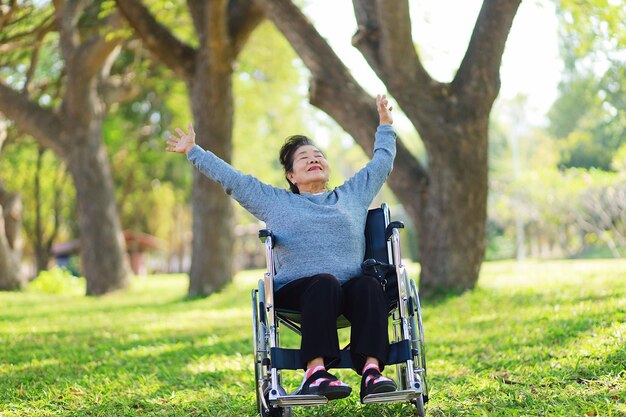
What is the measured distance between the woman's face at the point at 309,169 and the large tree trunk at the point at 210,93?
7932mm

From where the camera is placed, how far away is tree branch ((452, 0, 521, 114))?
24.8 ft

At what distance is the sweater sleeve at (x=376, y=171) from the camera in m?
3.92

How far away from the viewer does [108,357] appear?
592cm

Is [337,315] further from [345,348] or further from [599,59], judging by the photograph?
[599,59]

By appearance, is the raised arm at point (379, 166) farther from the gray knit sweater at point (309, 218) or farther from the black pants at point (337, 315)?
the black pants at point (337, 315)

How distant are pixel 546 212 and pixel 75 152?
13402 mm

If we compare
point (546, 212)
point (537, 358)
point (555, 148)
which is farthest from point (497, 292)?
point (555, 148)

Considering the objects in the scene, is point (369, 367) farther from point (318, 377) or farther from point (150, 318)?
point (150, 318)

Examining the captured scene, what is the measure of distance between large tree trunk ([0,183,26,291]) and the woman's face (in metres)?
13.2

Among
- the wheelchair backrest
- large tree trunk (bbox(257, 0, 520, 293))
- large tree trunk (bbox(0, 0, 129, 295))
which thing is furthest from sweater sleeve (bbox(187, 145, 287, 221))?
large tree trunk (bbox(0, 0, 129, 295))

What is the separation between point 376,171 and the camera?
399 cm

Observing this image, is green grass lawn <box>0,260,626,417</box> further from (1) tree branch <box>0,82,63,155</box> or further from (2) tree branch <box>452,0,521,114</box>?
(1) tree branch <box>0,82,63,155</box>

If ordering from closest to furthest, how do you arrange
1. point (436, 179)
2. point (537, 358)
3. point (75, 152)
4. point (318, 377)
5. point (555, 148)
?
point (318, 377) < point (537, 358) < point (436, 179) < point (75, 152) < point (555, 148)

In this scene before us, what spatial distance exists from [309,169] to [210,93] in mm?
8274
